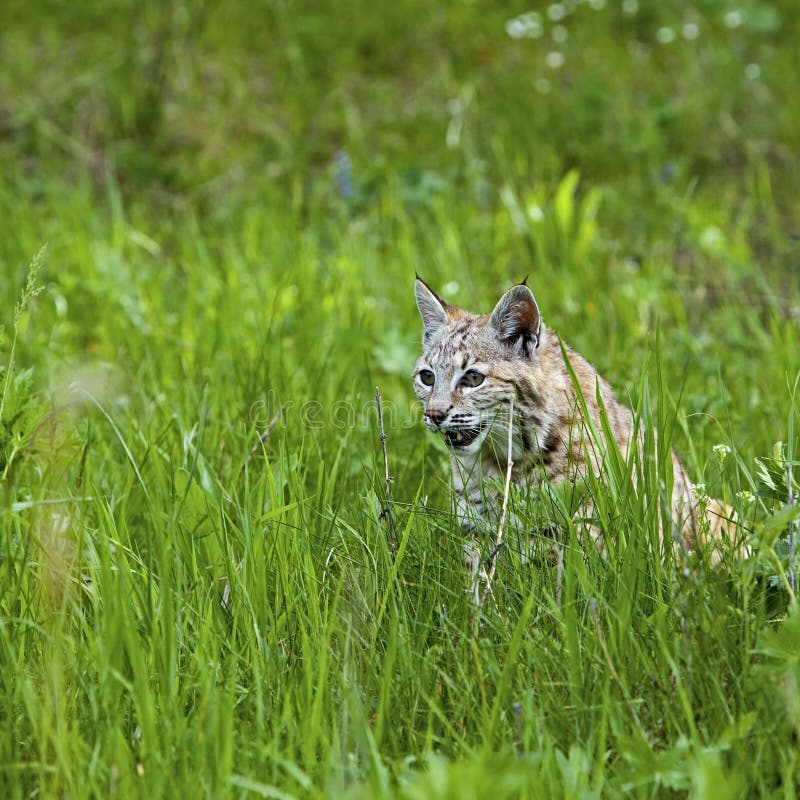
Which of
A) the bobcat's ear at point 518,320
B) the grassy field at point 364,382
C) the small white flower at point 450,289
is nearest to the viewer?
the grassy field at point 364,382

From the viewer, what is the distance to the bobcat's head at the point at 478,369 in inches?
149

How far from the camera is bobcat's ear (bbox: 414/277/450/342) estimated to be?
4.26 m

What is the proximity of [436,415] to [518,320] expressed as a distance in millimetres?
445

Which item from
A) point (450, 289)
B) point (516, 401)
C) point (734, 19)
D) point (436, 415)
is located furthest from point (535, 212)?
point (734, 19)

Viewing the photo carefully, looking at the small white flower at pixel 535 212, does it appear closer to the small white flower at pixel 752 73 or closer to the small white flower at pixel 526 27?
the small white flower at pixel 752 73

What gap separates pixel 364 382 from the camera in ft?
15.8

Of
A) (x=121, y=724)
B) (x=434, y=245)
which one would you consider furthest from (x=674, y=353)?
(x=121, y=724)

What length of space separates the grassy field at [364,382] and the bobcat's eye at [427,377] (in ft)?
0.80

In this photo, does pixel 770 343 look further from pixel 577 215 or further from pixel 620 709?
pixel 620 709

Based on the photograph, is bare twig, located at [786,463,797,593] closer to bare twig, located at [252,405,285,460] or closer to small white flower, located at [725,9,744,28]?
bare twig, located at [252,405,285,460]

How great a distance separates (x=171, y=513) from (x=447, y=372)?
115cm

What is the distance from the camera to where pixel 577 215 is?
6.99 metres

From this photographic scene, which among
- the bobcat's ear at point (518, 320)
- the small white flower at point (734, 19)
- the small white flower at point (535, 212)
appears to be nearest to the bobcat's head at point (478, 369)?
the bobcat's ear at point (518, 320)

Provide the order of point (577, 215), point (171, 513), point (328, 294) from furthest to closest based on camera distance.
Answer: point (577, 215) → point (328, 294) → point (171, 513)
